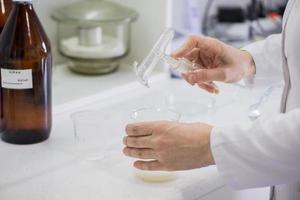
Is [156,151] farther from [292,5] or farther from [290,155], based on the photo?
[292,5]

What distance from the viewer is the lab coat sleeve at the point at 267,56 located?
131 centimetres

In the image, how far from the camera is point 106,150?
4.03 ft

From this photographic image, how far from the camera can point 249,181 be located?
3.24 feet

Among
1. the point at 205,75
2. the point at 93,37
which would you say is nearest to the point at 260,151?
the point at 205,75

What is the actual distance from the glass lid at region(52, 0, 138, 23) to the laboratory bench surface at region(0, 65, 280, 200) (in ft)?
0.48

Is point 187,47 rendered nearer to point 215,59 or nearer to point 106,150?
point 215,59

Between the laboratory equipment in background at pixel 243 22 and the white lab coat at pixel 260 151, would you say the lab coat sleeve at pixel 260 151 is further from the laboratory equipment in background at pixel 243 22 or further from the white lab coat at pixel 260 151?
the laboratory equipment in background at pixel 243 22

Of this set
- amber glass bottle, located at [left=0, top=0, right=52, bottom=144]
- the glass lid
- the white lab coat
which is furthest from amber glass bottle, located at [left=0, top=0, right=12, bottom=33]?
the white lab coat

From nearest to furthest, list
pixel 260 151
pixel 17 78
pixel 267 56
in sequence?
pixel 260 151 < pixel 17 78 < pixel 267 56

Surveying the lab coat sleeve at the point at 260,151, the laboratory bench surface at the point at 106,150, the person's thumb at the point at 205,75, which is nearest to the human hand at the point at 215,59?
the person's thumb at the point at 205,75

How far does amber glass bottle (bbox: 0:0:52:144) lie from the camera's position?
1197 millimetres

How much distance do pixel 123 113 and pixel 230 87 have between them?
0.37m

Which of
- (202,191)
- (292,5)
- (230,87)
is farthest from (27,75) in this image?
(230,87)

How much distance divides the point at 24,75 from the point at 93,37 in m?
0.45
